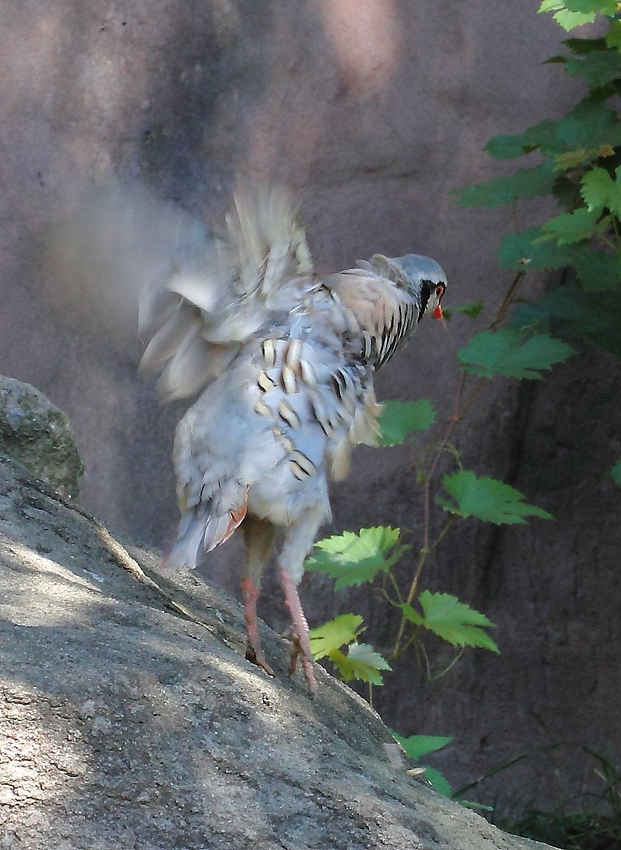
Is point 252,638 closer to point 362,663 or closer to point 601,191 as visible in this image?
point 362,663

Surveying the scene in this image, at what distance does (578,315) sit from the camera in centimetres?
398

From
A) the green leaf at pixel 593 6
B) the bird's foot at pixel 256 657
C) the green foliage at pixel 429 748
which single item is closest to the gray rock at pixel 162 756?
the bird's foot at pixel 256 657

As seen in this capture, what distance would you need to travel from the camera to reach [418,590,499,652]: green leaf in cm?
315

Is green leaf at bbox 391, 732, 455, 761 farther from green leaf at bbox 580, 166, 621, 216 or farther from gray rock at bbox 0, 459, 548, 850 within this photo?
green leaf at bbox 580, 166, 621, 216

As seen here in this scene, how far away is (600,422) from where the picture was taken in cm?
437

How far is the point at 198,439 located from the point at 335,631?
105 cm

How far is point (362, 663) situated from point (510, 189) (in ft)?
6.58

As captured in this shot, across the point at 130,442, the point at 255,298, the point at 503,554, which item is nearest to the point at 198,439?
the point at 255,298

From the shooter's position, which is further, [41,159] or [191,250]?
[41,159]

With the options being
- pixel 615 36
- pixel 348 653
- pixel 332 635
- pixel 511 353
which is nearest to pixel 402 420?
pixel 511 353

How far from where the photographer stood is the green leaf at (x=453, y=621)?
3.15 m

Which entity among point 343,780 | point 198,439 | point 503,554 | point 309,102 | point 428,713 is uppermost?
point 309,102

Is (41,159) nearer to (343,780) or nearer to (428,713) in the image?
Answer: (428,713)

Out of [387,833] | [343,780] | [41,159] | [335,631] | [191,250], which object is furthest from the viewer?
[41,159]
